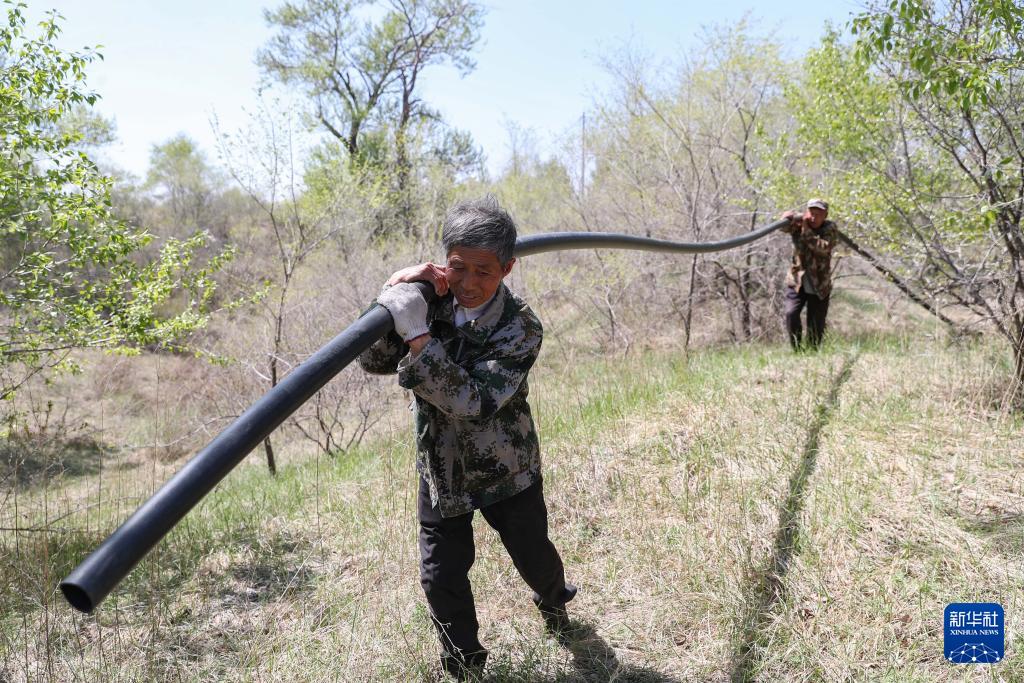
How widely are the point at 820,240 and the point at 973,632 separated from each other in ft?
15.2

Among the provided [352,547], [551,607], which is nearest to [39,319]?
[352,547]

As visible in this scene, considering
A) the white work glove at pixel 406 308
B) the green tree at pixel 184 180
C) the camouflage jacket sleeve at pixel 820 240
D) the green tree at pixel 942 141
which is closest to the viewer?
the white work glove at pixel 406 308

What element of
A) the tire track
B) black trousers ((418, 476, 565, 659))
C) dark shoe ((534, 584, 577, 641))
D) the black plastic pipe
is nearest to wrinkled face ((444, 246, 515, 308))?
the black plastic pipe

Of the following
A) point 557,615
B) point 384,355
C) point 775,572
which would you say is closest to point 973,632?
point 775,572

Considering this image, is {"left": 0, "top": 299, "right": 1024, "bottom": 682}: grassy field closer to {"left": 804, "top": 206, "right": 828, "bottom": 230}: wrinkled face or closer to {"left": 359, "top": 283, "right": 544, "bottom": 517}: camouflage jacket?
{"left": 359, "top": 283, "right": 544, "bottom": 517}: camouflage jacket

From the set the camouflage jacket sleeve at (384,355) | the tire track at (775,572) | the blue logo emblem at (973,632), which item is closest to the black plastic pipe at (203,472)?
the camouflage jacket sleeve at (384,355)

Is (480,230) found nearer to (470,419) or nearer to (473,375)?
(473,375)

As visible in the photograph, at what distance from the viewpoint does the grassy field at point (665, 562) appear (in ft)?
8.15

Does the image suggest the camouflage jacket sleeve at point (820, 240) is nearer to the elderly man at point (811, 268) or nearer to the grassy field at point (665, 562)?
the elderly man at point (811, 268)

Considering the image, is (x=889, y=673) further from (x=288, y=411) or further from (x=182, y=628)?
(x=182, y=628)

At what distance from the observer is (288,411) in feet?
4.58

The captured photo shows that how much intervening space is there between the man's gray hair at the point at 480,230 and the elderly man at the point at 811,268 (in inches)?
202

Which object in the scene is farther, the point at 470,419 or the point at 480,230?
the point at 470,419

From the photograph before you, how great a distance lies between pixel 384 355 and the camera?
2.17 metres
